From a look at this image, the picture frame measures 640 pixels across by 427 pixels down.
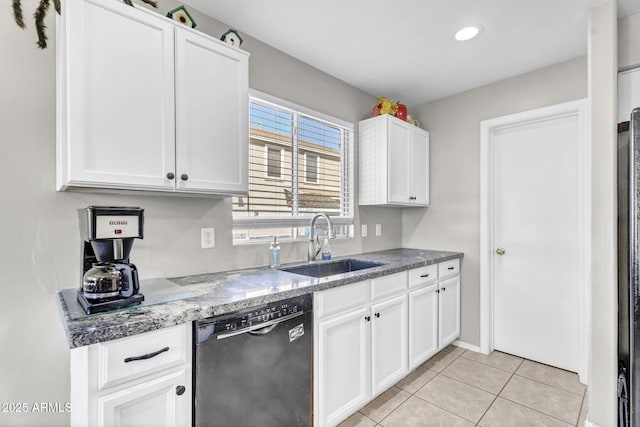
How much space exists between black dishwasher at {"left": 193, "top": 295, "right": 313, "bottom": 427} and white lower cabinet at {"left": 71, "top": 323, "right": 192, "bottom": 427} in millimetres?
57

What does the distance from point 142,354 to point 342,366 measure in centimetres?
113

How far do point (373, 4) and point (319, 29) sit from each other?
400mm

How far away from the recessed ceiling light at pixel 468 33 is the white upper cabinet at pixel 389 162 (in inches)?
31.7

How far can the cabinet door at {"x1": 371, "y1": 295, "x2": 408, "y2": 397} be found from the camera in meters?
2.10

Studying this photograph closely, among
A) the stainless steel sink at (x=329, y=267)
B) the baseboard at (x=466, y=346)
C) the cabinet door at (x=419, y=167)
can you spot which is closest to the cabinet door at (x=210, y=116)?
the stainless steel sink at (x=329, y=267)

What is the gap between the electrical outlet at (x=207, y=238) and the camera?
1.94 metres

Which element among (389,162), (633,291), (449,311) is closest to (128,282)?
(389,162)

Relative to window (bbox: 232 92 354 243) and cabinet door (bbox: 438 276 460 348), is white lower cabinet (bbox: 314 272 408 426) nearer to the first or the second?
cabinet door (bbox: 438 276 460 348)

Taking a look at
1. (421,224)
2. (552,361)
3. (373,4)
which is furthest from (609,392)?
(373,4)

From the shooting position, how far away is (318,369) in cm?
173

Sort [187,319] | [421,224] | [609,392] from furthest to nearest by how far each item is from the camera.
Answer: [421,224]
[609,392]
[187,319]

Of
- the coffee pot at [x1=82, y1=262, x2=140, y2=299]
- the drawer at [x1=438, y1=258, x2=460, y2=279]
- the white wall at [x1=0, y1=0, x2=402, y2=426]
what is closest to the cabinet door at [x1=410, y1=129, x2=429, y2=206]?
the drawer at [x1=438, y1=258, x2=460, y2=279]

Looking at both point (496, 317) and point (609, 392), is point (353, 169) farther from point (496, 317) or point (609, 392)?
point (609, 392)

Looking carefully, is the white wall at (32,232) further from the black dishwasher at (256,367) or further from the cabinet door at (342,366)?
the cabinet door at (342,366)
